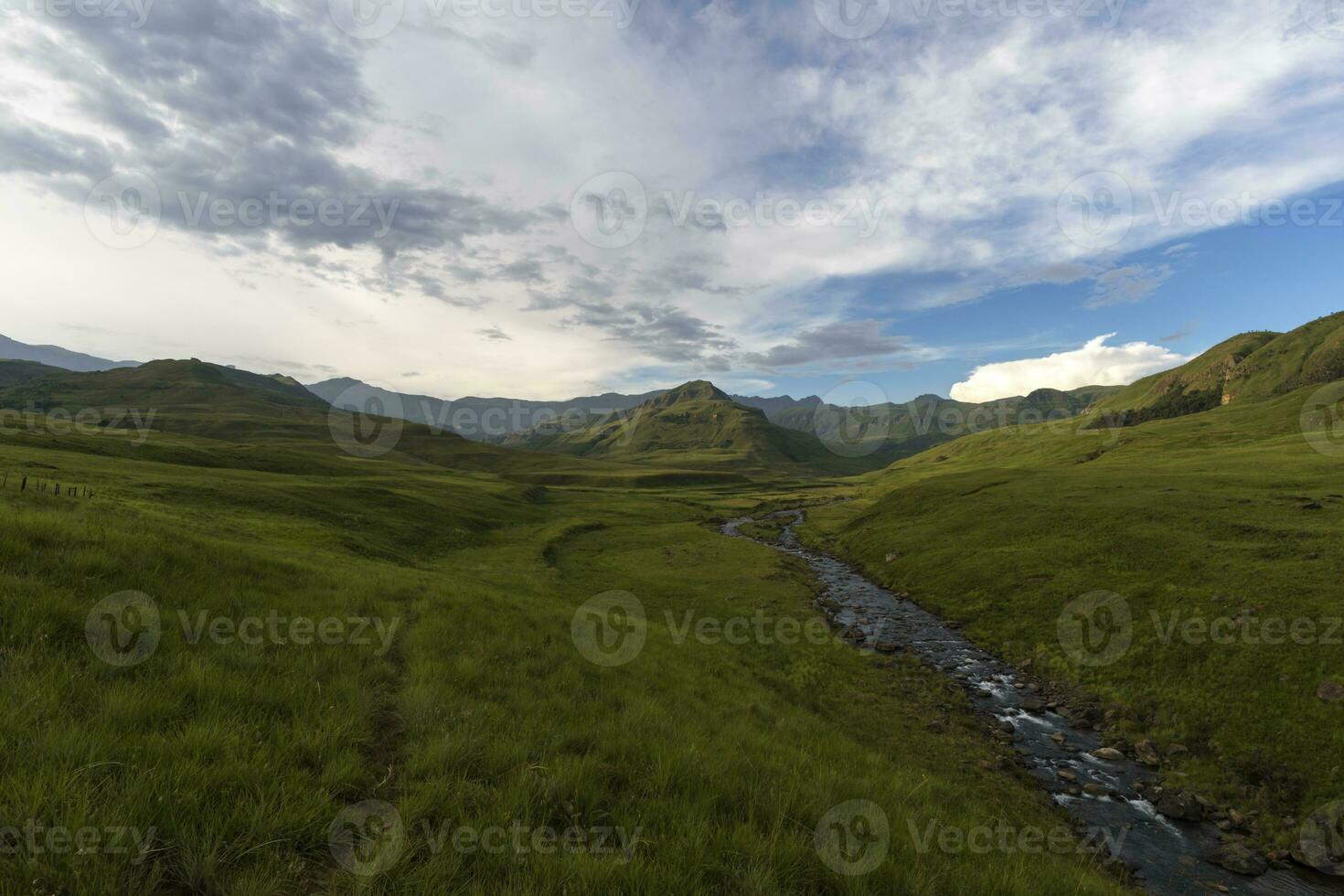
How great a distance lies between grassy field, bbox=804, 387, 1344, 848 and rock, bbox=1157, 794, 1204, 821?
1.25 meters

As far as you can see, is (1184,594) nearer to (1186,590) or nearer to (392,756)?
(1186,590)

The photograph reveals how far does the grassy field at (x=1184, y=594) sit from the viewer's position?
18.8 metres

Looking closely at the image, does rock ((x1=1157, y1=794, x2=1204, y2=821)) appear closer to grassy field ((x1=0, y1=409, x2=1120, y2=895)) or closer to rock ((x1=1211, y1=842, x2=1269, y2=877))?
rock ((x1=1211, y1=842, x2=1269, y2=877))

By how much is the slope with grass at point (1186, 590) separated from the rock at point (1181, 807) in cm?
135

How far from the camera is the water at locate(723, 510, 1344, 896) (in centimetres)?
1411

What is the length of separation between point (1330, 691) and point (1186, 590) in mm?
10424

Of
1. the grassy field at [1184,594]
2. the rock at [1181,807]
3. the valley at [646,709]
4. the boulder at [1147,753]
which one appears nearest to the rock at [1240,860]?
the valley at [646,709]

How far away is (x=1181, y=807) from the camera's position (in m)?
16.7

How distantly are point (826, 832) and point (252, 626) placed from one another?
1077 cm

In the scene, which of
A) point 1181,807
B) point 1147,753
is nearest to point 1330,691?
point 1147,753

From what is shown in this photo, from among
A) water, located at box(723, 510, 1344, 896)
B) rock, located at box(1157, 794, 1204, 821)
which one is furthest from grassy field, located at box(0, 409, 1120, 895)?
rock, located at box(1157, 794, 1204, 821)

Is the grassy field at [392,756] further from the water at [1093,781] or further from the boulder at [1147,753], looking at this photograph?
the boulder at [1147,753]

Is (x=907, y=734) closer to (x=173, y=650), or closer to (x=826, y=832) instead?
(x=826, y=832)

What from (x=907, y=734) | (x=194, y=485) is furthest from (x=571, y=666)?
(x=194, y=485)
